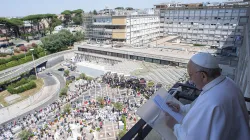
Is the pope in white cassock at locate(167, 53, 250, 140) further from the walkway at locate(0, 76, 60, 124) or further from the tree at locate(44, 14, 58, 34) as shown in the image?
the tree at locate(44, 14, 58, 34)

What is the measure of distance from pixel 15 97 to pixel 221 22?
36471mm

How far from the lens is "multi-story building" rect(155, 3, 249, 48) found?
32.9 meters

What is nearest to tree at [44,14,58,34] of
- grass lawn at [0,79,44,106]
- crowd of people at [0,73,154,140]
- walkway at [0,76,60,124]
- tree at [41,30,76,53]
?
tree at [41,30,76,53]

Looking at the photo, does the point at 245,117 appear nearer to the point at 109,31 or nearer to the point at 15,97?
the point at 15,97

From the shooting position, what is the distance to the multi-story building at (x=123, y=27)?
34.4 metres

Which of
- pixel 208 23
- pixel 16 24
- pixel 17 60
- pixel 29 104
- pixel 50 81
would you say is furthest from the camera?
pixel 16 24

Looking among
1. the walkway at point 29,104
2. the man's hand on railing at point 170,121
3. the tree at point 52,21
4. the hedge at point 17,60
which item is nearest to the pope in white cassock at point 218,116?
the man's hand on railing at point 170,121

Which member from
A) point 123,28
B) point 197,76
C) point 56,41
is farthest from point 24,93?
point 197,76

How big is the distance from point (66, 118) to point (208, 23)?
32.7 metres

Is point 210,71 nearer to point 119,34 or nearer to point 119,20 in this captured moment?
point 119,20

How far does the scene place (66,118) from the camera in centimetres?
1619

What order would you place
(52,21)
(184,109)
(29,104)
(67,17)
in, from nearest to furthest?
(184,109) → (29,104) → (52,21) → (67,17)

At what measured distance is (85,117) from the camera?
15.9 metres

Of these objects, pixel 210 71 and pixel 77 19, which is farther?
pixel 77 19
